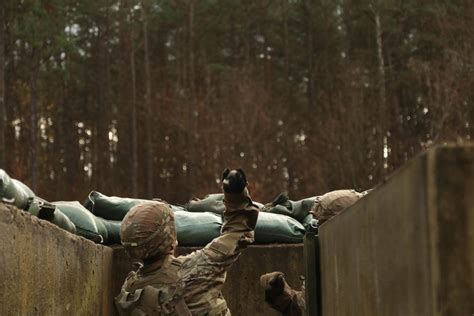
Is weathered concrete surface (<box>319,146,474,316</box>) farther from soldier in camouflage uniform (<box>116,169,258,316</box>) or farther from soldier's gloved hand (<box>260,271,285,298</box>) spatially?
soldier's gloved hand (<box>260,271,285,298</box>)

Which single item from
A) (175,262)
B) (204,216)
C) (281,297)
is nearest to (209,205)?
(204,216)

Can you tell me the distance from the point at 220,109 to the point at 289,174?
10.6 feet

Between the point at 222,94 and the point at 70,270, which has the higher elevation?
the point at 222,94

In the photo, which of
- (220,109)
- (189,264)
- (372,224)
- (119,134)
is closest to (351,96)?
(220,109)

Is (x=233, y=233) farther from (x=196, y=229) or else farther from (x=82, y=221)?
(x=196, y=229)

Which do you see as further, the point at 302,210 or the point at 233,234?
the point at 302,210

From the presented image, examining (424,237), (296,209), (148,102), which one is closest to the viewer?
(424,237)

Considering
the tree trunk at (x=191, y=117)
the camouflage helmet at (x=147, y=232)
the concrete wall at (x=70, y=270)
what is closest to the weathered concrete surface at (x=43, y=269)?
the concrete wall at (x=70, y=270)

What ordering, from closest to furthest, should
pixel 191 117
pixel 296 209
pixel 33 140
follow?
pixel 296 209 < pixel 33 140 < pixel 191 117

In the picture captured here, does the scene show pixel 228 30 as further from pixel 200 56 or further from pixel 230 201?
pixel 230 201

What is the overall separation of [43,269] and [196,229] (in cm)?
365

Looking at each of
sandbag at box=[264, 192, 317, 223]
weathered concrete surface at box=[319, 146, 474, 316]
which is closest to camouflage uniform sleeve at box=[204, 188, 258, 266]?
weathered concrete surface at box=[319, 146, 474, 316]

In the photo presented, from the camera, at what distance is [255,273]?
6824 millimetres

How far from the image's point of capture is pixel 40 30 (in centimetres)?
2478
